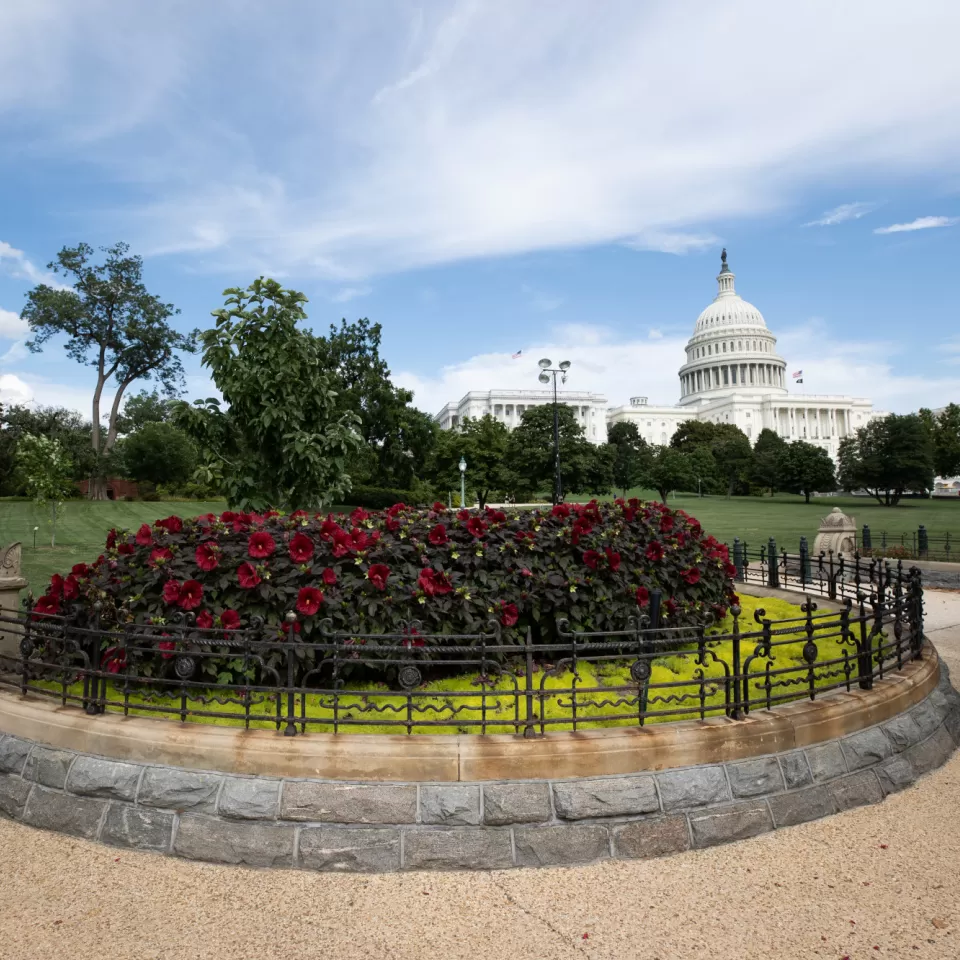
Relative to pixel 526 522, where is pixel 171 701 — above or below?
below

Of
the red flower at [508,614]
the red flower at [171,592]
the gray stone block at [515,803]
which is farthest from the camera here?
the red flower at [508,614]

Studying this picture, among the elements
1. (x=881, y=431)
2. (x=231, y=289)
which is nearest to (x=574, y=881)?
(x=231, y=289)

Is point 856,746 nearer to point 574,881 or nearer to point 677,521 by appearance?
point 574,881

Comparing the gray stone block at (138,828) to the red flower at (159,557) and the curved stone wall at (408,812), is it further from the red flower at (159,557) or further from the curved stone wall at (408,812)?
the red flower at (159,557)

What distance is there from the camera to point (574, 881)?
4.04 m

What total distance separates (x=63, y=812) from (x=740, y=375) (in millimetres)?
134915

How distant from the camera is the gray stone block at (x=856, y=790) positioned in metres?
4.91

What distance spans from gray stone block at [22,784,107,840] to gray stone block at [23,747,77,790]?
6 cm

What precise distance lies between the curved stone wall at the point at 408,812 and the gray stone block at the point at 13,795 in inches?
0.4

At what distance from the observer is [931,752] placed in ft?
18.7

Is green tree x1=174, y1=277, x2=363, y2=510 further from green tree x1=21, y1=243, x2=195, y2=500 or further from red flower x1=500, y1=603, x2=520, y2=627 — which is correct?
green tree x1=21, y1=243, x2=195, y2=500

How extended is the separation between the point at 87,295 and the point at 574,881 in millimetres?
51169

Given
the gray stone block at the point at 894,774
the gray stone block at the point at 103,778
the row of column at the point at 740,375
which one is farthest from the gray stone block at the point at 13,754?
the row of column at the point at 740,375

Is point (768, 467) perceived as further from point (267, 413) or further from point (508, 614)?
point (508, 614)
